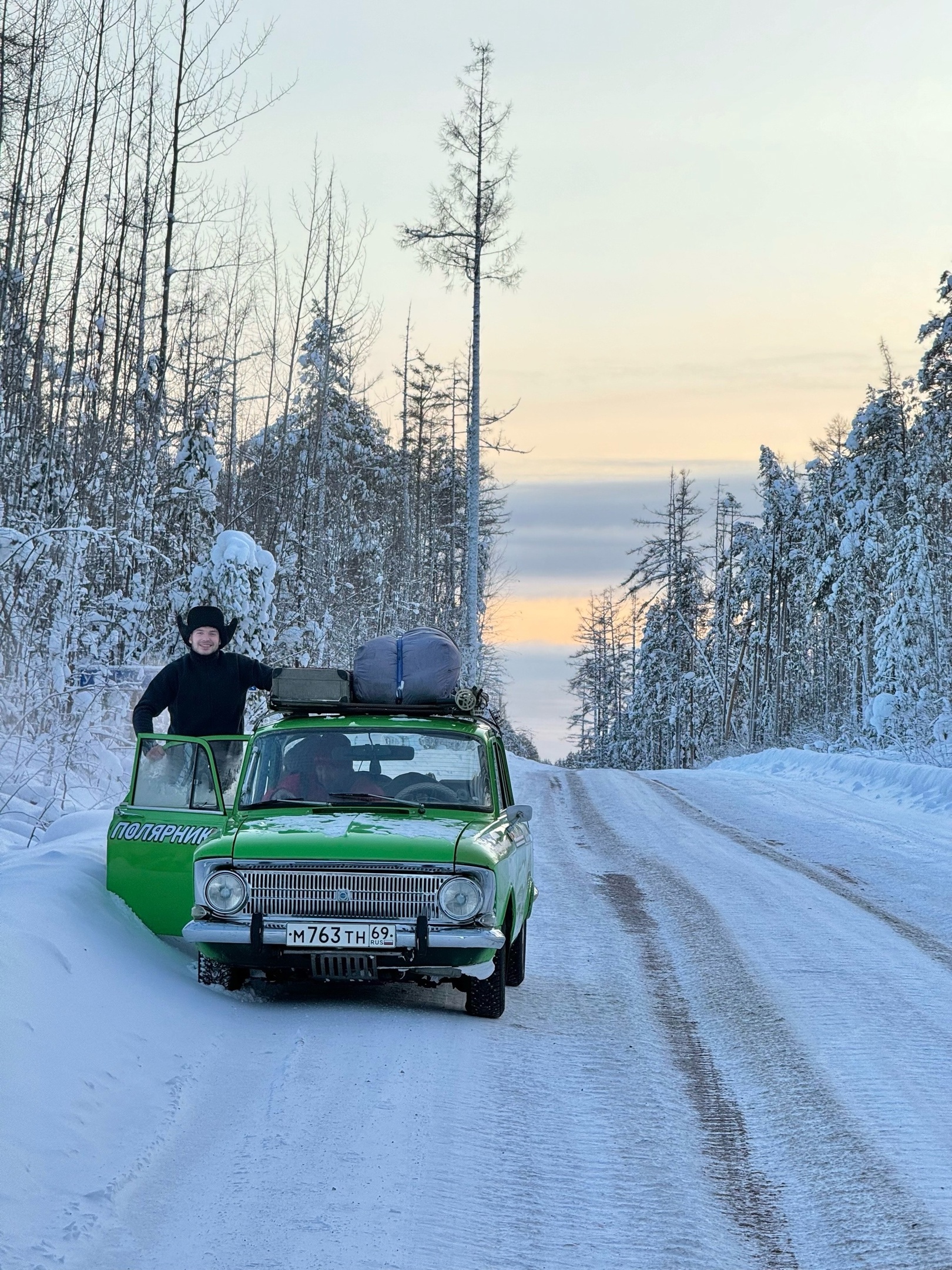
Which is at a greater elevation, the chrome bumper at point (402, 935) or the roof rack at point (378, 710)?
the roof rack at point (378, 710)

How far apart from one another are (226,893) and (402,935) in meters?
0.96

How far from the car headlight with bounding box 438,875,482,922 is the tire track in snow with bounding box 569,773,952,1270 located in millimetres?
1250

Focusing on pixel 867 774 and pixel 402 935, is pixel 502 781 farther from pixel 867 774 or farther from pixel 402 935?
pixel 867 774

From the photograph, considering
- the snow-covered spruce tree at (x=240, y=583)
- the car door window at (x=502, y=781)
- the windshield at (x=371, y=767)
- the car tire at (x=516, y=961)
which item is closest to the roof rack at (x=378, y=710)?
the windshield at (x=371, y=767)

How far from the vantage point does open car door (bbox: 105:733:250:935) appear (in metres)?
7.43

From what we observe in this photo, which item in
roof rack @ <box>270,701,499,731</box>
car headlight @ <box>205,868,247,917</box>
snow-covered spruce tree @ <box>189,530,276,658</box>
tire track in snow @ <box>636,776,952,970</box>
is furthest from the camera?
snow-covered spruce tree @ <box>189,530,276,658</box>

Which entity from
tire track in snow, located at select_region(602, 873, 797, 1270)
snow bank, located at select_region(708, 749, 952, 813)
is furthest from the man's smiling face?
snow bank, located at select_region(708, 749, 952, 813)

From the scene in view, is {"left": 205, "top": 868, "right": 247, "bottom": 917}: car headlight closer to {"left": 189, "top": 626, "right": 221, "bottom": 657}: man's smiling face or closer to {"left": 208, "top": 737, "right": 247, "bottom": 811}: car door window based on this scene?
{"left": 208, "top": 737, "right": 247, "bottom": 811}: car door window

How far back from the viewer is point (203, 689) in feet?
28.6

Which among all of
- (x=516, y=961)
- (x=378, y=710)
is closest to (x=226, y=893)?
(x=378, y=710)

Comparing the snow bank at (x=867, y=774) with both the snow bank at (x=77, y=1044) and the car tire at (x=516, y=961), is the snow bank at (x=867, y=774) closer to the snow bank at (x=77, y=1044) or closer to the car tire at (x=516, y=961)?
the car tire at (x=516, y=961)

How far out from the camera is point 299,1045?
5.94 metres

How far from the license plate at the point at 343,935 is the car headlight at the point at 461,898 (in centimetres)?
29

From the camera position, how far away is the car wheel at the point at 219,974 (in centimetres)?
687
